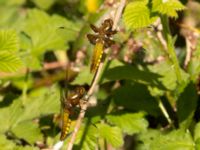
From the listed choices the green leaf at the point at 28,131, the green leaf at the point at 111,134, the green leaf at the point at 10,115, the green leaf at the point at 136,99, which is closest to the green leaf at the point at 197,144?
the green leaf at the point at 111,134

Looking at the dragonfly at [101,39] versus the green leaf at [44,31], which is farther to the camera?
the green leaf at [44,31]

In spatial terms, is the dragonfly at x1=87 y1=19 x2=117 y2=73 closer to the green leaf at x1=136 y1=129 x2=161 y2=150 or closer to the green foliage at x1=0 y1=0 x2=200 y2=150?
the green foliage at x1=0 y1=0 x2=200 y2=150

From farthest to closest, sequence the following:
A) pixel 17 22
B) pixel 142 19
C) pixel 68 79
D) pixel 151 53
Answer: pixel 17 22 → pixel 68 79 → pixel 151 53 → pixel 142 19

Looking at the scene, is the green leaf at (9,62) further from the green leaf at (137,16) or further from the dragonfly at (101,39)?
the green leaf at (137,16)

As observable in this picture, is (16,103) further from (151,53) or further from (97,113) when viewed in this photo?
(151,53)

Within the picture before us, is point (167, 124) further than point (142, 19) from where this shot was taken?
Yes

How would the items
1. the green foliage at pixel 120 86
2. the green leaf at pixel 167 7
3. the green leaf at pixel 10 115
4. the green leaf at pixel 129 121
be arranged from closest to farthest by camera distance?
the green leaf at pixel 167 7 < the green foliage at pixel 120 86 < the green leaf at pixel 129 121 < the green leaf at pixel 10 115

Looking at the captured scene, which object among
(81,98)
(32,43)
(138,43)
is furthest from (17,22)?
(81,98)
